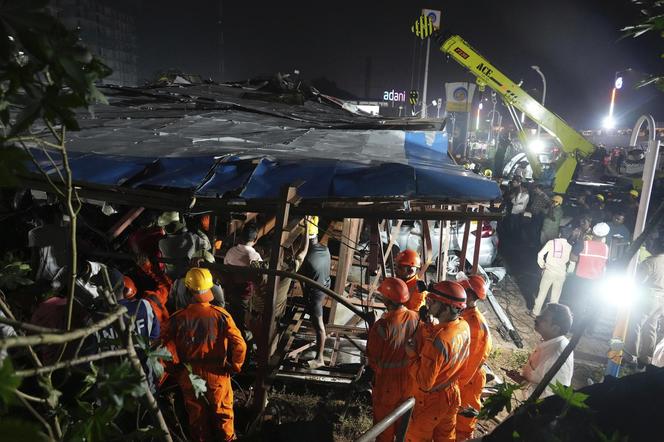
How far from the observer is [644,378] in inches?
80.6

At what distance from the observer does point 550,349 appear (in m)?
4.00

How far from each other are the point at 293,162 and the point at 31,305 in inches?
146

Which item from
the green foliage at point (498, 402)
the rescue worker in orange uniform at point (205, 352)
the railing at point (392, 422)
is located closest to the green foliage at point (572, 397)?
the green foliage at point (498, 402)

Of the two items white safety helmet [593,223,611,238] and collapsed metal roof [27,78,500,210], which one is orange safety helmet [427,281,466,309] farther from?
white safety helmet [593,223,611,238]

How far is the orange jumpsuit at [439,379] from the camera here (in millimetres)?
3816

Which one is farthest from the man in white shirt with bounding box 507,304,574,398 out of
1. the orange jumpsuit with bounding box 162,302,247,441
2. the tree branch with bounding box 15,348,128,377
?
the tree branch with bounding box 15,348,128,377

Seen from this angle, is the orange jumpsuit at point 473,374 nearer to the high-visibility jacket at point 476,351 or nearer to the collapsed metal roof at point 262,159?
the high-visibility jacket at point 476,351

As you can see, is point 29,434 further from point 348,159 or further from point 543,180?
point 543,180

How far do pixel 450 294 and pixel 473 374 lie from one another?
1.22 meters

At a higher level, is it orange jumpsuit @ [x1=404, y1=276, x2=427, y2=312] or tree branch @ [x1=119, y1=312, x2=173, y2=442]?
tree branch @ [x1=119, y1=312, x2=173, y2=442]

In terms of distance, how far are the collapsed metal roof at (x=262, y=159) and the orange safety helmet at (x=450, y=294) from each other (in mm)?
916

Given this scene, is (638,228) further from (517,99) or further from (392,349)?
(517,99)

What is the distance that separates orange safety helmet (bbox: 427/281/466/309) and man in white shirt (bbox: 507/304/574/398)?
98 centimetres

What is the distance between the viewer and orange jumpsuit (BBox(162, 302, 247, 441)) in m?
3.95
